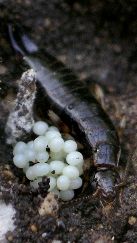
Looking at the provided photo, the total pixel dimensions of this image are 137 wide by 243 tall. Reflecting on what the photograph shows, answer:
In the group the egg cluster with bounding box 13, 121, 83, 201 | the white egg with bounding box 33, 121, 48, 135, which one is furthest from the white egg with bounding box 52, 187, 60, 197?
the white egg with bounding box 33, 121, 48, 135

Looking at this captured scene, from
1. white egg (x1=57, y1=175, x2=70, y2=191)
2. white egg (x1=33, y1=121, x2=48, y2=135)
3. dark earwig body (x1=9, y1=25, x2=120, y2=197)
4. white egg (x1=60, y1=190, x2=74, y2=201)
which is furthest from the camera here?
dark earwig body (x1=9, y1=25, x2=120, y2=197)

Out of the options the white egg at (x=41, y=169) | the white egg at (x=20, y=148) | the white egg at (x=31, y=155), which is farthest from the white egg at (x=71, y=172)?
the white egg at (x=20, y=148)

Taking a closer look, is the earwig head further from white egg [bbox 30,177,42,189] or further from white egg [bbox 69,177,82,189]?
white egg [bbox 30,177,42,189]

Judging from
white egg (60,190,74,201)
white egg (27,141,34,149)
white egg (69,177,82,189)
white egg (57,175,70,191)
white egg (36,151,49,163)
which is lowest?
white egg (60,190,74,201)

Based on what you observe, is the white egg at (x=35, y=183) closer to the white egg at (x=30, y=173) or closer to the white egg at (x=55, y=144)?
the white egg at (x=30, y=173)

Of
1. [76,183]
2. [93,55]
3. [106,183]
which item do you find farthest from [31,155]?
[93,55]

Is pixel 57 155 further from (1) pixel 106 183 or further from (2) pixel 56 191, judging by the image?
(1) pixel 106 183

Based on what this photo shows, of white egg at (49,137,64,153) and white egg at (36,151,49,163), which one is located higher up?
white egg at (49,137,64,153)
